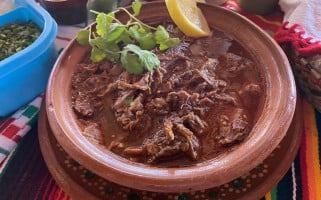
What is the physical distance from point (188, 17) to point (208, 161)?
19.6 inches

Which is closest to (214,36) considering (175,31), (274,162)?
(175,31)

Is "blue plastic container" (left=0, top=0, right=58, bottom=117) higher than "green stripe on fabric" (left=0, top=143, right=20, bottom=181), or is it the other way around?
"blue plastic container" (left=0, top=0, right=58, bottom=117)

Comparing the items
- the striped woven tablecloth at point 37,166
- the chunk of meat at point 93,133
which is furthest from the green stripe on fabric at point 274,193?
the chunk of meat at point 93,133

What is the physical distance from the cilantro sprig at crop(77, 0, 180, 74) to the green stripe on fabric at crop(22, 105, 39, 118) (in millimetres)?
265

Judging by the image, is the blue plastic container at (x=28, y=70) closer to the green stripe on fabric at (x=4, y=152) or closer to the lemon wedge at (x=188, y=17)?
the green stripe on fabric at (x=4, y=152)

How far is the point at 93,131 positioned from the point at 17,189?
26cm

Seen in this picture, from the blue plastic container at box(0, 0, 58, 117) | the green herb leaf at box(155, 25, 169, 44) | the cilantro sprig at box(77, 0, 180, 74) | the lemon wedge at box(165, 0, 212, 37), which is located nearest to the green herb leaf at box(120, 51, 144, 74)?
the cilantro sprig at box(77, 0, 180, 74)

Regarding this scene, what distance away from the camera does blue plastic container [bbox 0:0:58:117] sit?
1.24 meters

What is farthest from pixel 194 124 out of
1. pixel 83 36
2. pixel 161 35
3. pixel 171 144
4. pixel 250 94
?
pixel 83 36

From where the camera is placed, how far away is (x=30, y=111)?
1.29m

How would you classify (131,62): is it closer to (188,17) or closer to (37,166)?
(188,17)

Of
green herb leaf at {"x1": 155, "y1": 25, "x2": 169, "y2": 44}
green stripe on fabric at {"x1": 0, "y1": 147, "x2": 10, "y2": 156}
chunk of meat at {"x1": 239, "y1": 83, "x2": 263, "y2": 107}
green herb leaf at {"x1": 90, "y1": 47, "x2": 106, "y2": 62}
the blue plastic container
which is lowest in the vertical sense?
green stripe on fabric at {"x1": 0, "y1": 147, "x2": 10, "y2": 156}

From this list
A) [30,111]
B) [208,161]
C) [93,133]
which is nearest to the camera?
[208,161]

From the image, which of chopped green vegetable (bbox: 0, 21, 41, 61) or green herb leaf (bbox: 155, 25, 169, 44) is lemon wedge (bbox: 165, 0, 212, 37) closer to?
green herb leaf (bbox: 155, 25, 169, 44)
